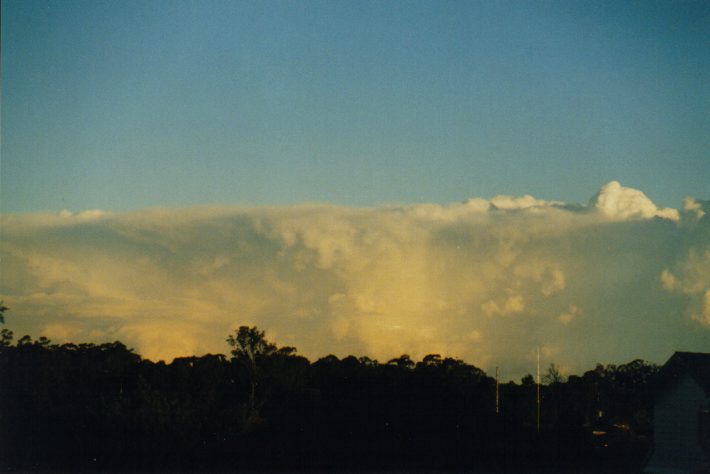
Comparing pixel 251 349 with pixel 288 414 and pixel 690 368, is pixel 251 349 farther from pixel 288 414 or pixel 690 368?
pixel 690 368

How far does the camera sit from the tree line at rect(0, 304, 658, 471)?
49.4 meters

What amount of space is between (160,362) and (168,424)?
47.0ft

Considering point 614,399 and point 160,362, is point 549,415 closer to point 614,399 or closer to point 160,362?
point 614,399

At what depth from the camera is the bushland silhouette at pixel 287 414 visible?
4944cm

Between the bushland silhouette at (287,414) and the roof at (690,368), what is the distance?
15752 mm

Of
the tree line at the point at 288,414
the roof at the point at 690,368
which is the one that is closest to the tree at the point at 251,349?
the tree line at the point at 288,414

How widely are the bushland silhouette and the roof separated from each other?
15.8 m

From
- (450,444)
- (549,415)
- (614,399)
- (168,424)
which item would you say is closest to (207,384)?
(168,424)

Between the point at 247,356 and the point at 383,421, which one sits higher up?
the point at 247,356

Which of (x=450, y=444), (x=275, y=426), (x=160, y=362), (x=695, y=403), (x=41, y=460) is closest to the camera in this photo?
→ (x=695, y=403)

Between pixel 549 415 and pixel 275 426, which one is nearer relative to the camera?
pixel 275 426

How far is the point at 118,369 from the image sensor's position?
65750mm

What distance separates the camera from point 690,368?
28578 mm

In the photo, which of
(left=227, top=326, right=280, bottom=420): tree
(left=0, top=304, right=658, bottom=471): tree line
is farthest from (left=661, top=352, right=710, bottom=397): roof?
(left=227, top=326, right=280, bottom=420): tree
